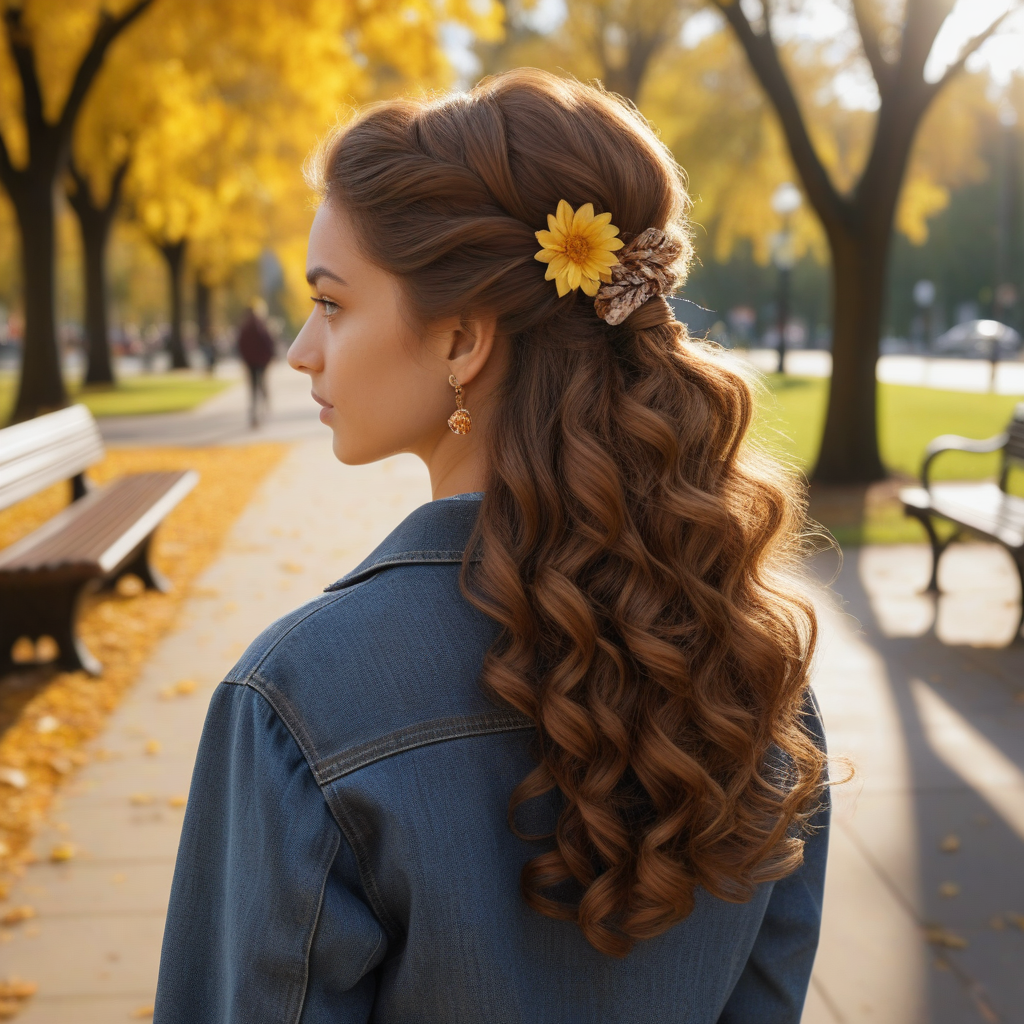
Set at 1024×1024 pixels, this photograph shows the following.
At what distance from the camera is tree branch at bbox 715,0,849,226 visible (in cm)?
1001

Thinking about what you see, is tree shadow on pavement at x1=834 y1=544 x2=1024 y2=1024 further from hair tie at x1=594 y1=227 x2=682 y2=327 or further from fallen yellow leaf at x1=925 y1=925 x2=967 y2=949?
hair tie at x1=594 y1=227 x2=682 y2=327

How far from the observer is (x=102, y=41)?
43.8 feet

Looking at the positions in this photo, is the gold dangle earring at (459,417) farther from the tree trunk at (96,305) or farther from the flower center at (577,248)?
the tree trunk at (96,305)

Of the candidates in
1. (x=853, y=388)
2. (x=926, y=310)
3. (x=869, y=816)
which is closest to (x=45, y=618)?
(x=869, y=816)

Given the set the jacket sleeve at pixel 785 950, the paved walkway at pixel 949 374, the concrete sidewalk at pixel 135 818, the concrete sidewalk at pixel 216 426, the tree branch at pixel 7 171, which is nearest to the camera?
the jacket sleeve at pixel 785 950

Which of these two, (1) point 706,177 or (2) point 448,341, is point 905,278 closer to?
(1) point 706,177

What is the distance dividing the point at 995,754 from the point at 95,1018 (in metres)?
3.53

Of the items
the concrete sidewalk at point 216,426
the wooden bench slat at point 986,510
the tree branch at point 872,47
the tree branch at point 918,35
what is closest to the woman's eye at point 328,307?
the wooden bench slat at point 986,510

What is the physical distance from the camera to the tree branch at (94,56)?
13062mm

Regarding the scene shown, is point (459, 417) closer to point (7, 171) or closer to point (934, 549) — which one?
point (934, 549)

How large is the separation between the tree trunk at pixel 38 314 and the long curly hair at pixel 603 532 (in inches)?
618

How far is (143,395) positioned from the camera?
80.2 feet

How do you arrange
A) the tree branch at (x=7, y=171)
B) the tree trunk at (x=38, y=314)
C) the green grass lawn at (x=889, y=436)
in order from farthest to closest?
the tree trunk at (x=38, y=314) → the tree branch at (x=7, y=171) → the green grass lawn at (x=889, y=436)

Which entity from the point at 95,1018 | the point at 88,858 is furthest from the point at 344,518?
the point at 95,1018
